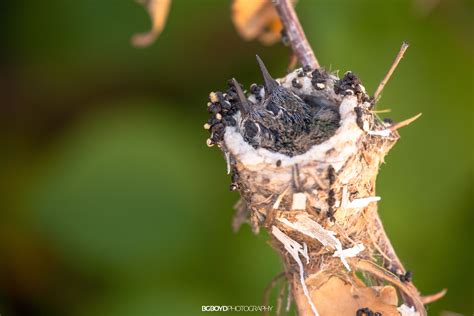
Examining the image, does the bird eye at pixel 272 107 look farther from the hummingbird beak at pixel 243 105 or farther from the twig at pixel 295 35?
the twig at pixel 295 35

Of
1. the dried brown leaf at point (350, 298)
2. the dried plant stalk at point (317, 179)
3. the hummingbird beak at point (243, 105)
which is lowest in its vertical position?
the dried brown leaf at point (350, 298)

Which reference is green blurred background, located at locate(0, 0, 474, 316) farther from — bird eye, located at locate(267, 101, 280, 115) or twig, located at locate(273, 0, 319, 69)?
bird eye, located at locate(267, 101, 280, 115)

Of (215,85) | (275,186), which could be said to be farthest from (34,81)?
(275,186)

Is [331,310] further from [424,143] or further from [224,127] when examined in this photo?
[424,143]

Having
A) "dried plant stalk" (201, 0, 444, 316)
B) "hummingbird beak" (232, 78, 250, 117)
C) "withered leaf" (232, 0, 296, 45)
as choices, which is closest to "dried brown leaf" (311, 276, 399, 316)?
"dried plant stalk" (201, 0, 444, 316)

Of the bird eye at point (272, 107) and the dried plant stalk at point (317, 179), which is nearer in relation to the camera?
the dried plant stalk at point (317, 179)

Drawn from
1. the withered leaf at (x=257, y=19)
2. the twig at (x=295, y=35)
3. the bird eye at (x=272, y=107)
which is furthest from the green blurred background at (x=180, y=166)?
the bird eye at (x=272, y=107)
